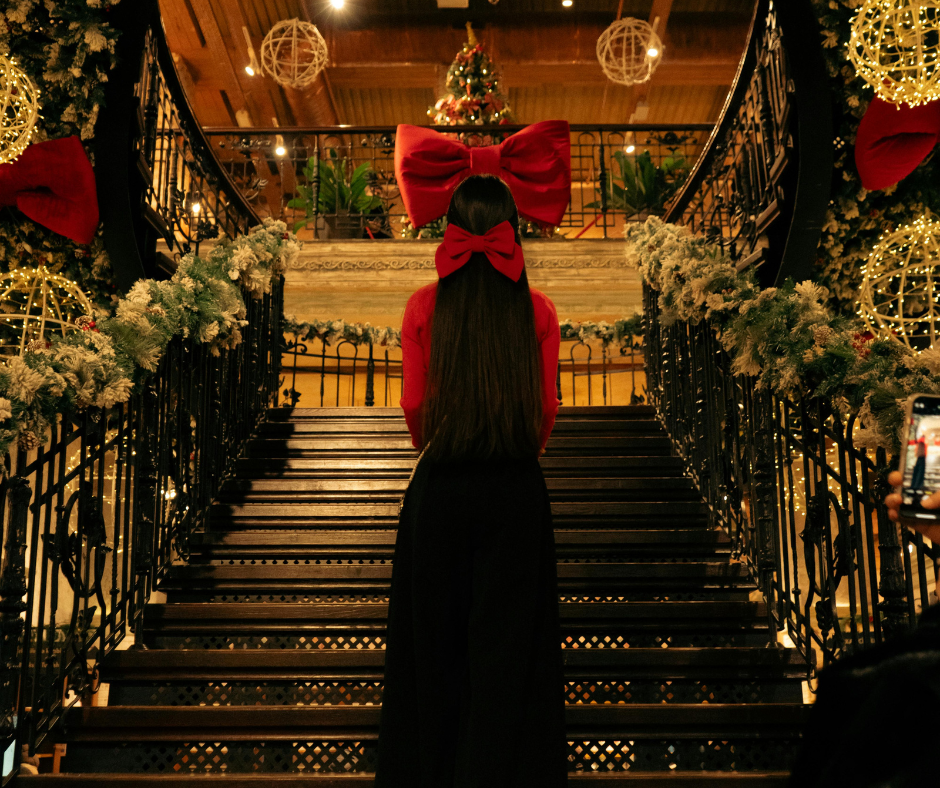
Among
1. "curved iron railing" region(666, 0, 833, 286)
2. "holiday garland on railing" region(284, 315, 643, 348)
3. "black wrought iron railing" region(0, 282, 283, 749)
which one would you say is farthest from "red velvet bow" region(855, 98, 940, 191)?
"black wrought iron railing" region(0, 282, 283, 749)

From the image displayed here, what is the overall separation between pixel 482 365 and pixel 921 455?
3.37 ft

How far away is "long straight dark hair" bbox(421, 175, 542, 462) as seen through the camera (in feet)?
6.44

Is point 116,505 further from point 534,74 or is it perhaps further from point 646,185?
point 534,74

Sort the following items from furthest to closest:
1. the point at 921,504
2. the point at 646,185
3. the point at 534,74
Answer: the point at 534,74 → the point at 646,185 → the point at 921,504

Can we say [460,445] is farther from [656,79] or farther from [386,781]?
[656,79]

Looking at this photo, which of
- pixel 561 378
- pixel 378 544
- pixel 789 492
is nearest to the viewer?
pixel 789 492

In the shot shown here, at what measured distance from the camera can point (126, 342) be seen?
293 cm

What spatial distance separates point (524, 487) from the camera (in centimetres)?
197

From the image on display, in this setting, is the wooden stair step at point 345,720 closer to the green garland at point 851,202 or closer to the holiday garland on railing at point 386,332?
the green garland at point 851,202

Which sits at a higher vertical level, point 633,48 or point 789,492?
point 633,48

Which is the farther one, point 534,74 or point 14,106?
point 534,74

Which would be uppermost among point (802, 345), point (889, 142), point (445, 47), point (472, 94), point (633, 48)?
point (445, 47)

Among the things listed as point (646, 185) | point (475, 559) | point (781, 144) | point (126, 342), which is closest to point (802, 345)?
point (475, 559)

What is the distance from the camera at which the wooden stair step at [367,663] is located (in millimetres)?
2805
